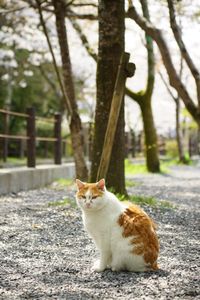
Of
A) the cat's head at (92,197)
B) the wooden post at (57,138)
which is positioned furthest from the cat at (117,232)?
the wooden post at (57,138)

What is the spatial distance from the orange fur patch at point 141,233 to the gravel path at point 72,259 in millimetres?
151

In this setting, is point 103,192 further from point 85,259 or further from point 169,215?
point 169,215

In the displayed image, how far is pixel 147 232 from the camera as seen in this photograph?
435 cm

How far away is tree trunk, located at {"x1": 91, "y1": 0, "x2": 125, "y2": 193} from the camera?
8.12 meters

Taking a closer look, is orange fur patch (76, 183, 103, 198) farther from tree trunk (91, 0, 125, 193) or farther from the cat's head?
tree trunk (91, 0, 125, 193)

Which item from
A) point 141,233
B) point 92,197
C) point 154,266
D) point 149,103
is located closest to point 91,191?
point 92,197

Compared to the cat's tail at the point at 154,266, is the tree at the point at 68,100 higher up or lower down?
higher up

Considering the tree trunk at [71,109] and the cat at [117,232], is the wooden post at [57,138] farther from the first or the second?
the cat at [117,232]

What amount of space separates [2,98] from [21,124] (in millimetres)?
1511

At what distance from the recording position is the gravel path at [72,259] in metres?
3.84

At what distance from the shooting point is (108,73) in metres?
8.12

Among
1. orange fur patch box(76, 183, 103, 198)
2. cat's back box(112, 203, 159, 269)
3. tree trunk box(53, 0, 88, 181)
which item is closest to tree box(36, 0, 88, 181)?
tree trunk box(53, 0, 88, 181)

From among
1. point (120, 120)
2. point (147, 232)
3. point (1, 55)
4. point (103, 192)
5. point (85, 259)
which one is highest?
point (1, 55)

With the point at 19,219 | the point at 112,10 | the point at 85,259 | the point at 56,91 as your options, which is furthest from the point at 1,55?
the point at 85,259
